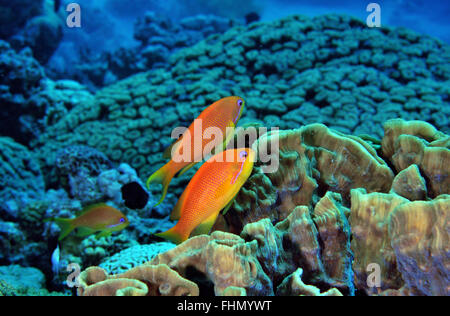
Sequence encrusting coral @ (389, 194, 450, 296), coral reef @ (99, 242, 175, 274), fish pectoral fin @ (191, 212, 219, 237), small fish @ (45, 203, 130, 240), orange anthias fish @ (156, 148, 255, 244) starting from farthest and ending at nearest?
small fish @ (45, 203, 130, 240), coral reef @ (99, 242, 175, 274), fish pectoral fin @ (191, 212, 219, 237), orange anthias fish @ (156, 148, 255, 244), encrusting coral @ (389, 194, 450, 296)

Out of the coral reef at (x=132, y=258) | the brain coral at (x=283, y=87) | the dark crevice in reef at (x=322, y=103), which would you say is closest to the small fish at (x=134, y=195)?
the coral reef at (x=132, y=258)

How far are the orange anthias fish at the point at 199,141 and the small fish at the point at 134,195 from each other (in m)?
1.78

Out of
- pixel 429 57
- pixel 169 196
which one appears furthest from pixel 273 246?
pixel 429 57

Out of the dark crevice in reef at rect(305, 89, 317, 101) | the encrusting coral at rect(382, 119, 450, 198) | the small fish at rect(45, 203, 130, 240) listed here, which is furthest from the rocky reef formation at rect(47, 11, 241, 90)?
the encrusting coral at rect(382, 119, 450, 198)

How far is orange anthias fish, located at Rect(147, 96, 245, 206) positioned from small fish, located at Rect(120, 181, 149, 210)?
70.1 inches

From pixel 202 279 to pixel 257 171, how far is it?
2.38 ft

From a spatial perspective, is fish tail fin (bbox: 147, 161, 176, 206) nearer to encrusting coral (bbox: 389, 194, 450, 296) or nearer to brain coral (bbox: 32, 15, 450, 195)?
encrusting coral (bbox: 389, 194, 450, 296)

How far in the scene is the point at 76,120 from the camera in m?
5.98

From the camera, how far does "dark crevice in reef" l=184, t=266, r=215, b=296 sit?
4.42 ft

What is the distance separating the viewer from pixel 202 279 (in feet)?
4.45

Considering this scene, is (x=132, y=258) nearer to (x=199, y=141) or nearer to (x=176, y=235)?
(x=176, y=235)

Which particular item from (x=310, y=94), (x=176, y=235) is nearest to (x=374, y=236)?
(x=176, y=235)
